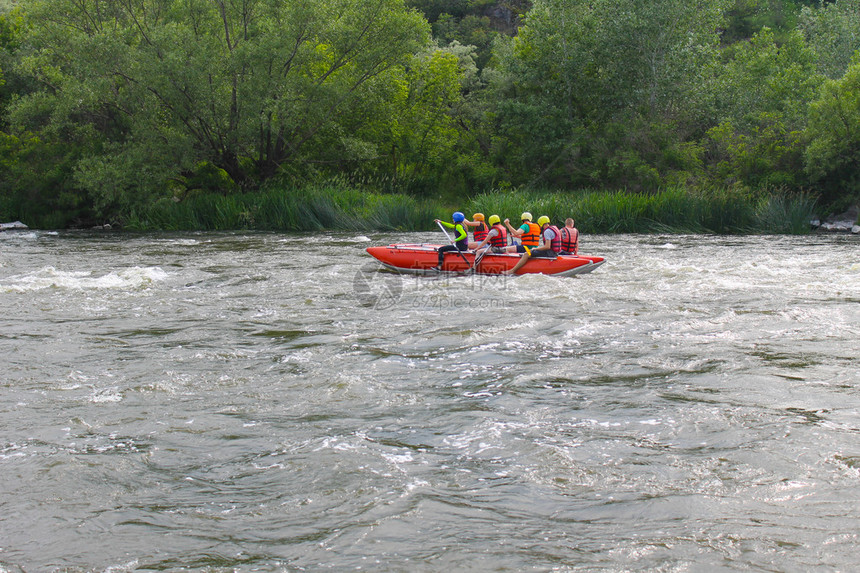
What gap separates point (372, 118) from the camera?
96.0 feet

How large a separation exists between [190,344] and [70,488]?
3.47 m

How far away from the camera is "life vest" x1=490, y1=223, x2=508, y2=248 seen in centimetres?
1326

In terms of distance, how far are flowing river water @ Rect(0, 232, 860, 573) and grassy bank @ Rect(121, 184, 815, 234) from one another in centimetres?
1151

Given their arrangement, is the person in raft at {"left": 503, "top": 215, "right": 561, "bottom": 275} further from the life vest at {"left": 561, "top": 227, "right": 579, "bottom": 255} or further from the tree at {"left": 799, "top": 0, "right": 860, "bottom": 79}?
the tree at {"left": 799, "top": 0, "right": 860, "bottom": 79}

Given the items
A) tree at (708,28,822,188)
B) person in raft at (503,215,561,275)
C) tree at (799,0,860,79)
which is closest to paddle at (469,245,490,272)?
person in raft at (503,215,561,275)

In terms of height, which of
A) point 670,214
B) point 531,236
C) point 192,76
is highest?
point 192,76

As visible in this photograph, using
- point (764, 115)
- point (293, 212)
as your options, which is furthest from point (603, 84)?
point (293, 212)

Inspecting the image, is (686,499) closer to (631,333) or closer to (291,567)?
(291,567)

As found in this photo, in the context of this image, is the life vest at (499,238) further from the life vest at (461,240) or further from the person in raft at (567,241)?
the person in raft at (567,241)

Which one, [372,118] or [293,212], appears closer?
[293,212]

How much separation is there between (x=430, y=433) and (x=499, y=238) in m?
8.59

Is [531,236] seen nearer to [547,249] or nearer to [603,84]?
[547,249]

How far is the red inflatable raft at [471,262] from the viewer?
12.6 meters

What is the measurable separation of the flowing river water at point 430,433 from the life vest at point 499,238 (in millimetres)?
3144
